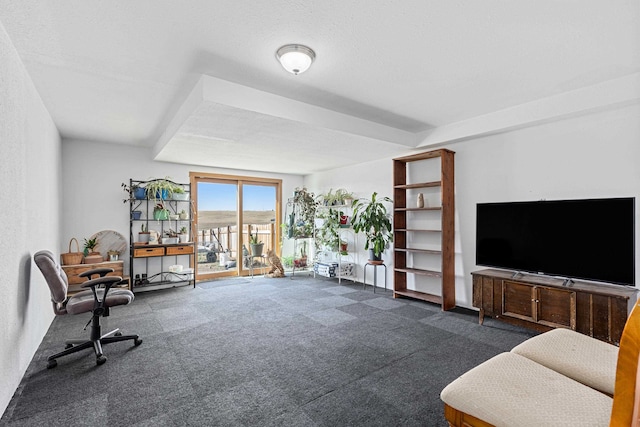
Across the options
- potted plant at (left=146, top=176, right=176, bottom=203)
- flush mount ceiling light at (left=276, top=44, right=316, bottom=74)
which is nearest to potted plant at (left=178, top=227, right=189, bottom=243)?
potted plant at (left=146, top=176, right=176, bottom=203)

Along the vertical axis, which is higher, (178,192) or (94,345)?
(178,192)

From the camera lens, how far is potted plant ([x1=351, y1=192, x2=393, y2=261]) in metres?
5.18

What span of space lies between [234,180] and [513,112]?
510cm

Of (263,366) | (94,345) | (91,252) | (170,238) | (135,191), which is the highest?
(135,191)

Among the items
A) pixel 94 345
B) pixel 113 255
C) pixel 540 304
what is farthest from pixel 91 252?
pixel 540 304

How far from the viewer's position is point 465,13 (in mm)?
1966

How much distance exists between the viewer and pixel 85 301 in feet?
9.31

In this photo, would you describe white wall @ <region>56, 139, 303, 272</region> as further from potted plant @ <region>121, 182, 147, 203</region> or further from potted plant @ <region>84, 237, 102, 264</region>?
potted plant @ <region>84, 237, 102, 264</region>

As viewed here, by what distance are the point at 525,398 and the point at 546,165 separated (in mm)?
3141

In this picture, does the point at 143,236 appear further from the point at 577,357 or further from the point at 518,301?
the point at 577,357

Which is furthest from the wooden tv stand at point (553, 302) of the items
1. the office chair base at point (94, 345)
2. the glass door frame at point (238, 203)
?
the glass door frame at point (238, 203)

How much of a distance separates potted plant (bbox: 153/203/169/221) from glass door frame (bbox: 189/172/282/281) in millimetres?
581

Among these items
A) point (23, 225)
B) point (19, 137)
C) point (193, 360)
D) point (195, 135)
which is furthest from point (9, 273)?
point (195, 135)

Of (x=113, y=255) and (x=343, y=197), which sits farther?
(x=343, y=197)
